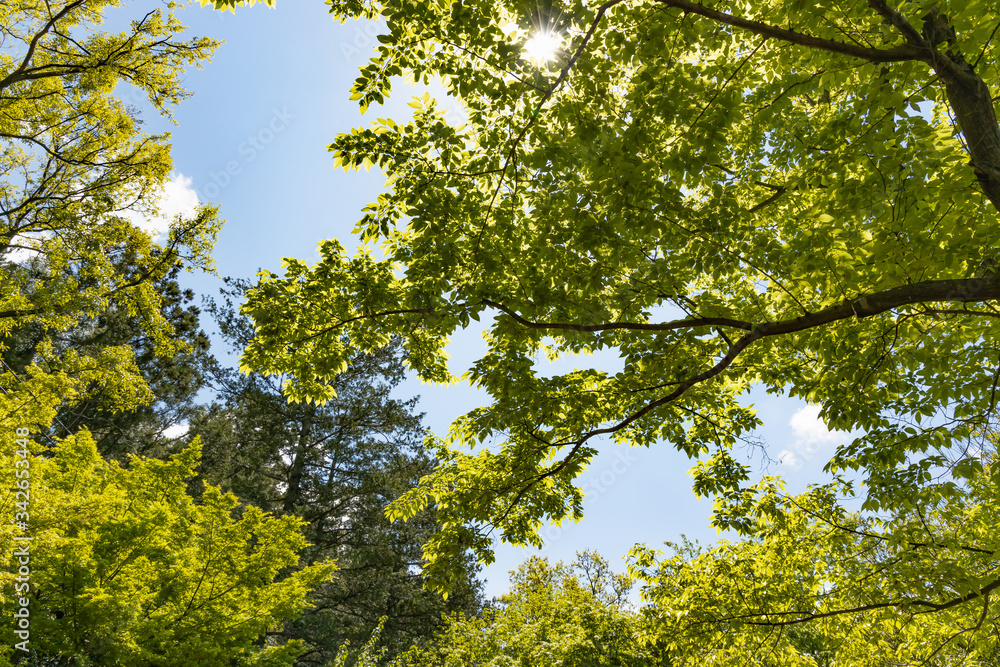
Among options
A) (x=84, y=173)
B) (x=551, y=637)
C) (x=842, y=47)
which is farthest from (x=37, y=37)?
(x=551, y=637)

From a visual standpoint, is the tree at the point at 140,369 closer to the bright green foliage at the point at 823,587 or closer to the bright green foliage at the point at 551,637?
the bright green foliage at the point at 551,637

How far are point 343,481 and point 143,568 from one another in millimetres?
10404

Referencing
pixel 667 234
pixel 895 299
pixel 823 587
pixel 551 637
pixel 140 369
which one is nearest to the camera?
pixel 895 299

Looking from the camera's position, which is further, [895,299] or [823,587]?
[823,587]

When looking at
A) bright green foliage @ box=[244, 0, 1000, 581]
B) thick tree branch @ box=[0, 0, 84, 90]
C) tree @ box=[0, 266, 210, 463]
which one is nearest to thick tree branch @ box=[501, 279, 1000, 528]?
bright green foliage @ box=[244, 0, 1000, 581]

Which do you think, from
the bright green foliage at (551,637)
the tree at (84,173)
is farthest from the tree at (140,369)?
the bright green foliage at (551,637)

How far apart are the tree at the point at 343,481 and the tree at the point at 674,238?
1160 centimetres

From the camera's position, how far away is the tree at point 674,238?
162 inches

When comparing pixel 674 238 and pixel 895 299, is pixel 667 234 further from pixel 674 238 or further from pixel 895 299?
pixel 895 299

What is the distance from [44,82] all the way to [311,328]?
26.5 feet

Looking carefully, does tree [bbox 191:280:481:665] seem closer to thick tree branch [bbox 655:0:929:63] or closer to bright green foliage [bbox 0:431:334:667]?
bright green foliage [bbox 0:431:334:667]

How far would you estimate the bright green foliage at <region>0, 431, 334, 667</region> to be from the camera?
25.2 ft

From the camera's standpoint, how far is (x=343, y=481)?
18.6m

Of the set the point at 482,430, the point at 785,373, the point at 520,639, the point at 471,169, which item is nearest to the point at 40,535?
the point at 482,430
